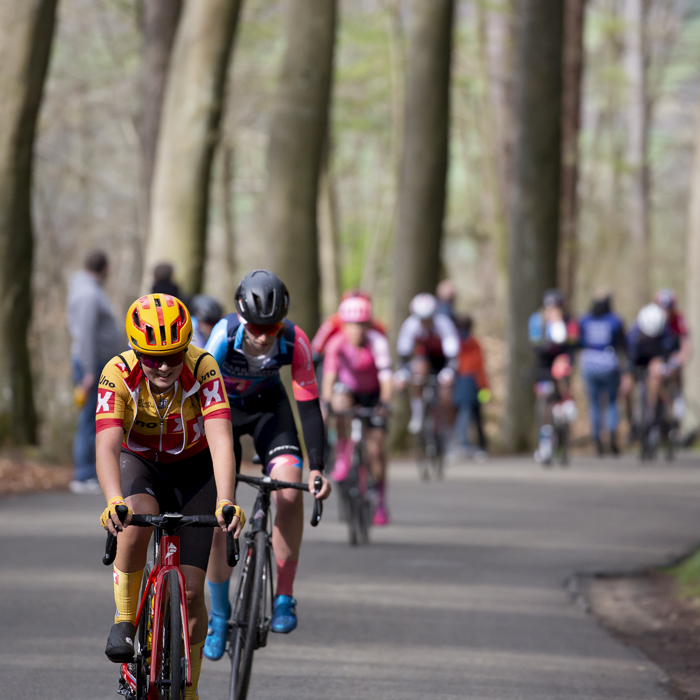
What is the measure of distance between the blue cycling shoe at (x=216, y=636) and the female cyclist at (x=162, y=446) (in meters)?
1.08

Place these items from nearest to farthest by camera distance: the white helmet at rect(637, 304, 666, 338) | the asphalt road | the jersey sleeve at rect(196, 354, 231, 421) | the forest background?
the jersey sleeve at rect(196, 354, 231, 421), the asphalt road, the white helmet at rect(637, 304, 666, 338), the forest background

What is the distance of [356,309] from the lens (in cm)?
1109

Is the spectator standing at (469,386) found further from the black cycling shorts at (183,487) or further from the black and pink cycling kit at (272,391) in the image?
the black cycling shorts at (183,487)

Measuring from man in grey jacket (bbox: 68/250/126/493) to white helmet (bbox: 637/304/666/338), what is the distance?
8535 millimetres

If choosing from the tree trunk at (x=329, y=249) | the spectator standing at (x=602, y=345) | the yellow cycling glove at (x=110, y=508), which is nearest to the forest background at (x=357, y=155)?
the tree trunk at (x=329, y=249)

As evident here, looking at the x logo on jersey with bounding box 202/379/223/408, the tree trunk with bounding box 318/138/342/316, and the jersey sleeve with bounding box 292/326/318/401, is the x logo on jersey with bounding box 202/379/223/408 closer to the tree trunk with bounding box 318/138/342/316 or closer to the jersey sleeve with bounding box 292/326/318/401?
the jersey sleeve with bounding box 292/326/318/401

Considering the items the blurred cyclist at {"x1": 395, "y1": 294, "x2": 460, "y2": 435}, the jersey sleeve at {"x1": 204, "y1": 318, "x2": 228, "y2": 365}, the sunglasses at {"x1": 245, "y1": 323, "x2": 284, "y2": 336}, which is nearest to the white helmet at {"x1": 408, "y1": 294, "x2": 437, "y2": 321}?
the blurred cyclist at {"x1": 395, "y1": 294, "x2": 460, "y2": 435}

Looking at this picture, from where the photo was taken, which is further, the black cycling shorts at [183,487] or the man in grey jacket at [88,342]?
the man in grey jacket at [88,342]

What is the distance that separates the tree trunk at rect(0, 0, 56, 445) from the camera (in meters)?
15.9

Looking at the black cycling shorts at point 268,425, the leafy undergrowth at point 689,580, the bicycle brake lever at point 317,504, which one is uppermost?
the black cycling shorts at point 268,425

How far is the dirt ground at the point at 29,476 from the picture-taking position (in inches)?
569

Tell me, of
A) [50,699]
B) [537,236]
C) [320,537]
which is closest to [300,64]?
[537,236]

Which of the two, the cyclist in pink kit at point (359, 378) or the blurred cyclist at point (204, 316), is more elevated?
the blurred cyclist at point (204, 316)

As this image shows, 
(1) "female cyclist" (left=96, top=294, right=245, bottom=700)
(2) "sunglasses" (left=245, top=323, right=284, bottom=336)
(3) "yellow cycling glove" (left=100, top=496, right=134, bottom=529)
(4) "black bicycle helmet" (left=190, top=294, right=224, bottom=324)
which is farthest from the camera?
(4) "black bicycle helmet" (left=190, top=294, right=224, bottom=324)
